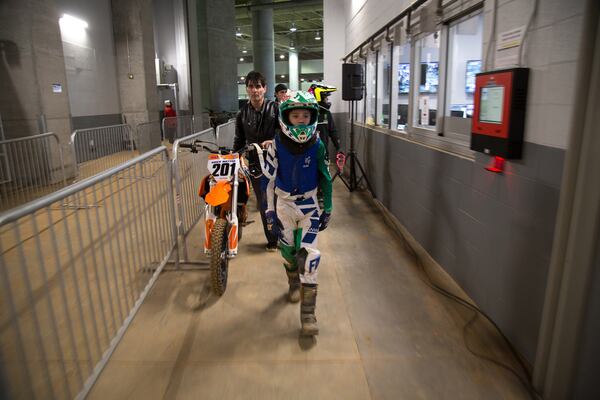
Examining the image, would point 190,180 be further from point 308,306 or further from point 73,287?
point 308,306

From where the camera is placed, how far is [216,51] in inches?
699

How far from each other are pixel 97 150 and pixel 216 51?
1046cm

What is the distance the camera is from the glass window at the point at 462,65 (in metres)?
3.79

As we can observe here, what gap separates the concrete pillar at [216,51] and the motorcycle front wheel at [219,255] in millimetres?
15402

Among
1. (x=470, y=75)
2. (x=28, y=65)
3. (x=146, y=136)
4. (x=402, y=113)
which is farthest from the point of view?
(x=146, y=136)

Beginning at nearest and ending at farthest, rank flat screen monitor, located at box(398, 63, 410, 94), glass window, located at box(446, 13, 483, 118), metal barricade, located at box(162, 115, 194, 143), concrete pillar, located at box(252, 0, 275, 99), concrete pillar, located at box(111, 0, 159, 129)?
1. glass window, located at box(446, 13, 483, 118)
2. flat screen monitor, located at box(398, 63, 410, 94)
3. concrete pillar, located at box(111, 0, 159, 129)
4. metal barricade, located at box(162, 115, 194, 143)
5. concrete pillar, located at box(252, 0, 275, 99)

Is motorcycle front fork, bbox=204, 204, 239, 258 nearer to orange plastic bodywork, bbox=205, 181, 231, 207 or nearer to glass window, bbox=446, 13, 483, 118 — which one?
orange plastic bodywork, bbox=205, 181, 231, 207

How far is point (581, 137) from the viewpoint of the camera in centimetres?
195

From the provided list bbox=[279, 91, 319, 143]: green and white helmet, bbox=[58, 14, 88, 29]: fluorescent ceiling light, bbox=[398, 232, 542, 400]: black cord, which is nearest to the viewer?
bbox=[398, 232, 542, 400]: black cord

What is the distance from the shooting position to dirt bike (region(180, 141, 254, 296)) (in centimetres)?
336

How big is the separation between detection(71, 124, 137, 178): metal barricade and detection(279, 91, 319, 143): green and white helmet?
618cm

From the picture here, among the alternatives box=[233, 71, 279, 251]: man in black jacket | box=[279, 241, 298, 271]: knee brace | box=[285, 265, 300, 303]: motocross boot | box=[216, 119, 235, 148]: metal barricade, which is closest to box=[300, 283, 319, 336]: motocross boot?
box=[279, 241, 298, 271]: knee brace

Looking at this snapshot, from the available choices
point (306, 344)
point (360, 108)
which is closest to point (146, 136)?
point (360, 108)

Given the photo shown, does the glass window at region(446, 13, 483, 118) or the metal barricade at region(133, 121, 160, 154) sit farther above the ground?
the glass window at region(446, 13, 483, 118)
